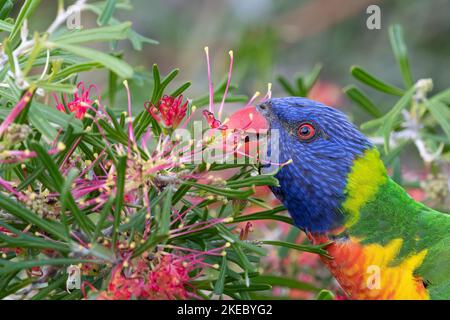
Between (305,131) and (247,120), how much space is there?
220 millimetres

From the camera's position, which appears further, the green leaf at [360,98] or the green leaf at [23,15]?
the green leaf at [360,98]

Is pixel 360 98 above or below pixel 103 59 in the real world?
below

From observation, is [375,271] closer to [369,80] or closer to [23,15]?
[369,80]

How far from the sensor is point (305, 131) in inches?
70.6

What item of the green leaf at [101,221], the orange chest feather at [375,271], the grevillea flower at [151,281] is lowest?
the orange chest feather at [375,271]

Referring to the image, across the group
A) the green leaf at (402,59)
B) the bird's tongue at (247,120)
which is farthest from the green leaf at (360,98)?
the bird's tongue at (247,120)

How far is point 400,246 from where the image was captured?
5.84ft

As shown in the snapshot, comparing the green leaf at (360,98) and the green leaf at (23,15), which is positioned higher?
the green leaf at (23,15)

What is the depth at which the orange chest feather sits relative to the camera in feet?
5.73

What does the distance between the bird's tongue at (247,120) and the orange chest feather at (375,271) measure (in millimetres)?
414

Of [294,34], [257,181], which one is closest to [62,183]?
[257,181]

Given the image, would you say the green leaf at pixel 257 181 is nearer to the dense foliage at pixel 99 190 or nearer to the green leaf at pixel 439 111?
the dense foliage at pixel 99 190

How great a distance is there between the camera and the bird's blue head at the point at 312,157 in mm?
1761

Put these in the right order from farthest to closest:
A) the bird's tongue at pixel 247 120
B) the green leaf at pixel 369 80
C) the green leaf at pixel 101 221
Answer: the green leaf at pixel 369 80, the bird's tongue at pixel 247 120, the green leaf at pixel 101 221
